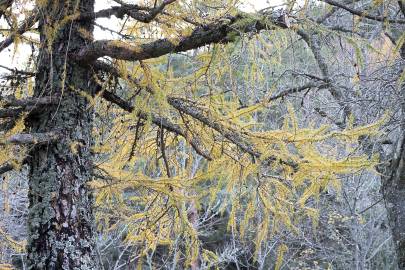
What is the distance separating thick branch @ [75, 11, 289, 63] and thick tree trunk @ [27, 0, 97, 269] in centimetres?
19

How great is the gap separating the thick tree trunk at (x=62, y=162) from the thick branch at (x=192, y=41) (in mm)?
191

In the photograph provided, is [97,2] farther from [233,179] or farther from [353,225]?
[353,225]

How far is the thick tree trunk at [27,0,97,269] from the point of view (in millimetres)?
3336

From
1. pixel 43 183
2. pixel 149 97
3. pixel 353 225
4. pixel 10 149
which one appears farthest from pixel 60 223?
pixel 353 225

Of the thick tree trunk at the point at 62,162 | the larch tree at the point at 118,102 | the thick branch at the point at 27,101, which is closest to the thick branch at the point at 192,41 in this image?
the larch tree at the point at 118,102

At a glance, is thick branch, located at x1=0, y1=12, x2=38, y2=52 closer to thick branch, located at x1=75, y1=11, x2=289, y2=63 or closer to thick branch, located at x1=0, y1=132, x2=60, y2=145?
thick branch, located at x1=75, y1=11, x2=289, y2=63

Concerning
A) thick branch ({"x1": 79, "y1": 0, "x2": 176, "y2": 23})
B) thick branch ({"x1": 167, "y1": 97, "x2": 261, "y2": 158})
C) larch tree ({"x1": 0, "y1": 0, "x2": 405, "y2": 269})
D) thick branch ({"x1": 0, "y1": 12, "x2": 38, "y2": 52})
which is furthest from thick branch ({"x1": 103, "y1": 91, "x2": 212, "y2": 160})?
thick branch ({"x1": 0, "y1": 12, "x2": 38, "y2": 52})

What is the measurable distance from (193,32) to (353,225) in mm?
8308

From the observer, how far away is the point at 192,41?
3148 mm

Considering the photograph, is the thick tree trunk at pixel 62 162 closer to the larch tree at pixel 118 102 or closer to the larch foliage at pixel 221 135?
the larch tree at pixel 118 102

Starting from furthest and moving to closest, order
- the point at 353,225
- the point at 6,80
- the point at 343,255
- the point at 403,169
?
the point at 343,255 < the point at 353,225 < the point at 403,169 < the point at 6,80

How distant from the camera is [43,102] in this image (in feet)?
11.3

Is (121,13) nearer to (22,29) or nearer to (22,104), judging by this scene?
(22,29)

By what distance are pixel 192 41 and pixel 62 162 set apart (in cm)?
113
